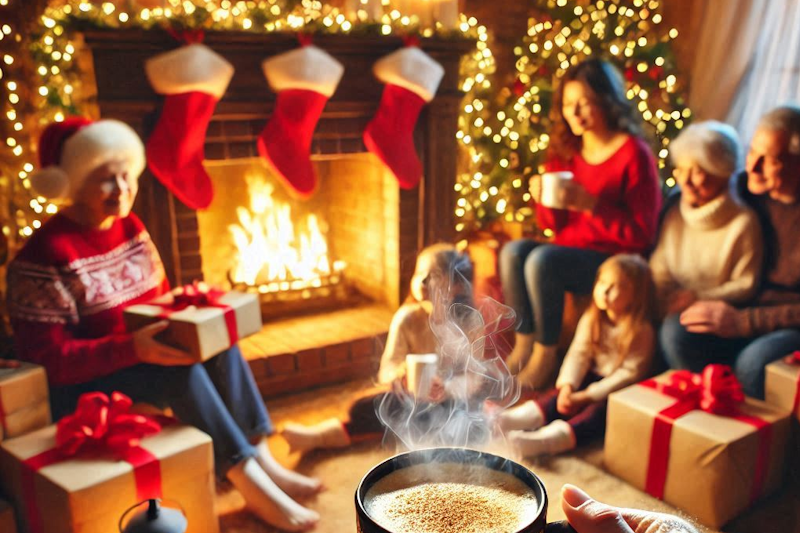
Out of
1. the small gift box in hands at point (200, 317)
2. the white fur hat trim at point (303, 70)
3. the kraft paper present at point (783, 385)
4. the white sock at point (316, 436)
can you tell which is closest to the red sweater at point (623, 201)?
the kraft paper present at point (783, 385)

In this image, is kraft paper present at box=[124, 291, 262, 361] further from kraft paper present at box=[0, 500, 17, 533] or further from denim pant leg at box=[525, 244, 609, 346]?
denim pant leg at box=[525, 244, 609, 346]

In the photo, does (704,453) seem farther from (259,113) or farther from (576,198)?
(259,113)

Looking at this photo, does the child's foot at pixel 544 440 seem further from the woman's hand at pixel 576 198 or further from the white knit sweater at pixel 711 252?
the woman's hand at pixel 576 198

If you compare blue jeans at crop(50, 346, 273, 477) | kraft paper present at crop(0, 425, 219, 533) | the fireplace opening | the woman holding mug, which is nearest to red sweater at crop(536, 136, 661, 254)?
the woman holding mug

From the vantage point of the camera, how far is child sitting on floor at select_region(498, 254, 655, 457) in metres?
1.96

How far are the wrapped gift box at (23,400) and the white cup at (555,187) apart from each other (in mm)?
1552

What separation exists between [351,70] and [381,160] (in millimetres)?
343

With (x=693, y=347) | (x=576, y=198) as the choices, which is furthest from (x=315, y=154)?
(x=693, y=347)

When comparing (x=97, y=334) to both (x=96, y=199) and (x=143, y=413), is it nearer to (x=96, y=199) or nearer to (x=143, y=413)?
(x=143, y=413)

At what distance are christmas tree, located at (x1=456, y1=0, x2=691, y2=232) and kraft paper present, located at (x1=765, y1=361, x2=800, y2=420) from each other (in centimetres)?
130

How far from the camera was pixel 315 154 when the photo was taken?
7.93 feet

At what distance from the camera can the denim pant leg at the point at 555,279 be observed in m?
2.21

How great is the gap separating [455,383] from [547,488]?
0.37 meters

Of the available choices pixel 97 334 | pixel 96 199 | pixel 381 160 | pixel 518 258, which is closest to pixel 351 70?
pixel 381 160
